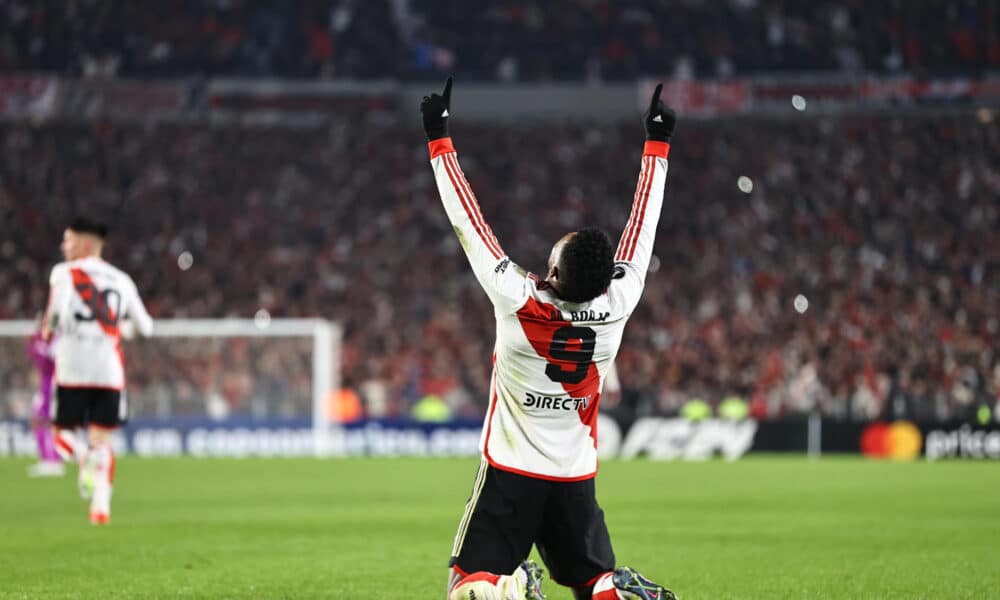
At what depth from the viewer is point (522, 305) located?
5.40 meters

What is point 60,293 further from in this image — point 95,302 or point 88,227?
point 88,227

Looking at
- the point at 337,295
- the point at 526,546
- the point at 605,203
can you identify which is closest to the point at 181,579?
the point at 526,546

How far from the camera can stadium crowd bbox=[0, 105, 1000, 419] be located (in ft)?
87.2

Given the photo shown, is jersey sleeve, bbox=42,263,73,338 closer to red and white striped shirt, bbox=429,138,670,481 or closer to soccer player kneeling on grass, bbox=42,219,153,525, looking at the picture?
soccer player kneeling on grass, bbox=42,219,153,525

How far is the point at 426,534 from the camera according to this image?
11203 mm

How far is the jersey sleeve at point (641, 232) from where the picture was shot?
18.5ft

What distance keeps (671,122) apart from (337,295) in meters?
26.8

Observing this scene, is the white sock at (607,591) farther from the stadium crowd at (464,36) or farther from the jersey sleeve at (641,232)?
the stadium crowd at (464,36)

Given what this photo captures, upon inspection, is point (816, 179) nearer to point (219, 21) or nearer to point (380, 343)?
point (380, 343)

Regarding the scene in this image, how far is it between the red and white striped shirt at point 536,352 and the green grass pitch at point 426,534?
2294 millimetres

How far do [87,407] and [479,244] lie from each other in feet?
21.9

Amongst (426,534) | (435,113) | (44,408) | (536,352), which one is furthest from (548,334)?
(44,408)

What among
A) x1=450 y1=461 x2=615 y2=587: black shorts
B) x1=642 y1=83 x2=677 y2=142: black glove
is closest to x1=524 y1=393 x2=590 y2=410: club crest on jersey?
x1=450 y1=461 x2=615 y2=587: black shorts

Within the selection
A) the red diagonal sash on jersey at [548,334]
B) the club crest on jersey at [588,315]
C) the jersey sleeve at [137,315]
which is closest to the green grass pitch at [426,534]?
the jersey sleeve at [137,315]
